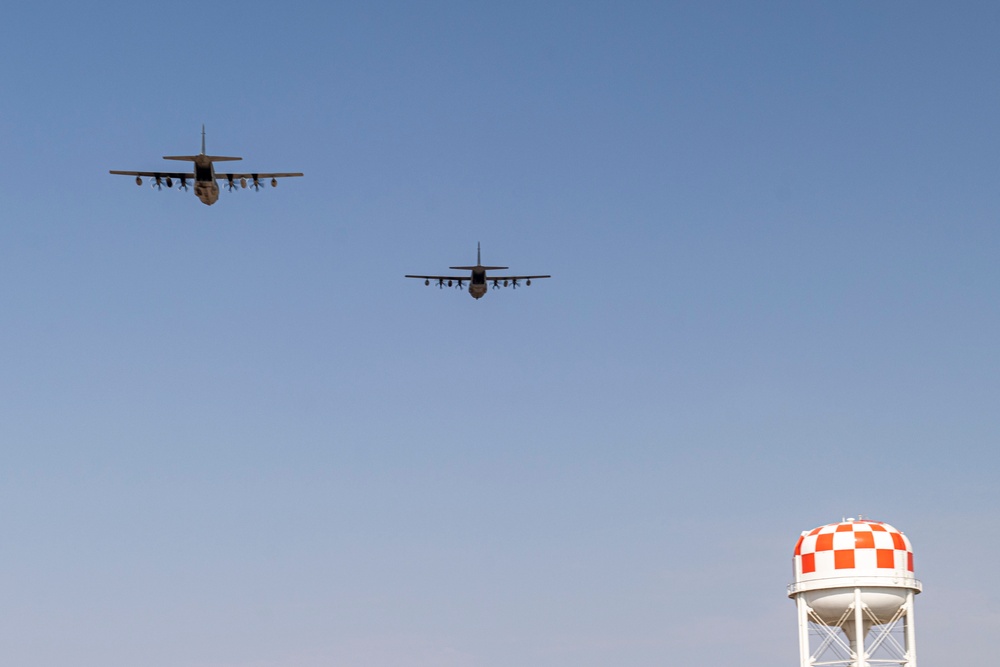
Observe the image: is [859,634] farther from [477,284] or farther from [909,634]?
[477,284]

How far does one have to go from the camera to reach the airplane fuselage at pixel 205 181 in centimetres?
10300

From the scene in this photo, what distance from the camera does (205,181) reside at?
10381cm

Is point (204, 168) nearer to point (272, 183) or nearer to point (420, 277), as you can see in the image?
point (272, 183)

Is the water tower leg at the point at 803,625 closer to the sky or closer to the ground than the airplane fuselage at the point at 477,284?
closer to the ground

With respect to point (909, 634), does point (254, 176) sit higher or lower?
higher

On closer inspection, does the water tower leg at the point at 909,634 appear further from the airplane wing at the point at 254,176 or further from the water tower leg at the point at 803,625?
the airplane wing at the point at 254,176

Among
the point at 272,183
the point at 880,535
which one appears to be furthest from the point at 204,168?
the point at 880,535

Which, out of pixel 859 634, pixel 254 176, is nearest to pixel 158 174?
pixel 254 176

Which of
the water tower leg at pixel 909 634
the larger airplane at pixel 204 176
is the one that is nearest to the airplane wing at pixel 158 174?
the larger airplane at pixel 204 176

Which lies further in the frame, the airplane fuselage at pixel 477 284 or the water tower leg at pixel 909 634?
the airplane fuselage at pixel 477 284

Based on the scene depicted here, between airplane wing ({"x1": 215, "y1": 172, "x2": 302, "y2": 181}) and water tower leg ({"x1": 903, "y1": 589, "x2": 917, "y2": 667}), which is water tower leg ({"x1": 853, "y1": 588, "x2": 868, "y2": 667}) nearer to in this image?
water tower leg ({"x1": 903, "y1": 589, "x2": 917, "y2": 667})

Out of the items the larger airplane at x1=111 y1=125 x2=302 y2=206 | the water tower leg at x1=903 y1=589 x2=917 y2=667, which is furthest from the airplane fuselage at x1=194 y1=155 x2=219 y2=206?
the water tower leg at x1=903 y1=589 x2=917 y2=667

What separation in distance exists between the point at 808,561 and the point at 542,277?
37185 millimetres

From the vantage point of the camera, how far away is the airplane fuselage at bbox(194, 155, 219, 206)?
10300 centimetres
